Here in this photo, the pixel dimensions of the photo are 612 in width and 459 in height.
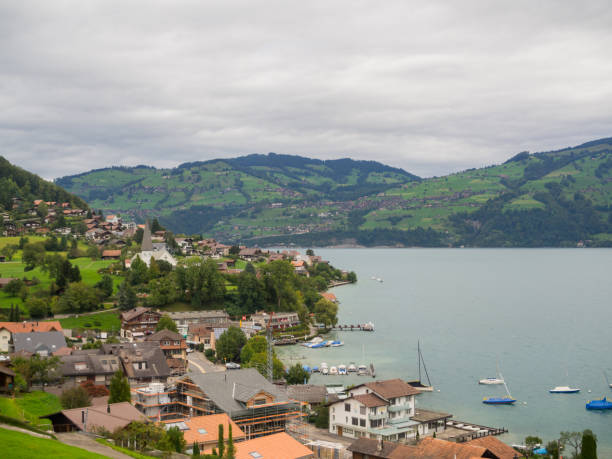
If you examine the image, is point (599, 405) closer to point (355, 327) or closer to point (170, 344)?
point (170, 344)

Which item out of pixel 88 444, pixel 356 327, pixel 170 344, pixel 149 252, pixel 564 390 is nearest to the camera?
pixel 88 444

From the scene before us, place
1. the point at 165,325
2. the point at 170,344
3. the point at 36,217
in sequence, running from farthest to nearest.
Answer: the point at 36,217 → the point at 165,325 → the point at 170,344

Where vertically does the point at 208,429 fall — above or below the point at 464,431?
above

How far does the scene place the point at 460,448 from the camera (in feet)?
94.4

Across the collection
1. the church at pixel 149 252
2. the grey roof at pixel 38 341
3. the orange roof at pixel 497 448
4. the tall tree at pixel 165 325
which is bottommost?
the orange roof at pixel 497 448

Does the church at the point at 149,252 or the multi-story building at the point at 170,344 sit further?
the church at the point at 149,252

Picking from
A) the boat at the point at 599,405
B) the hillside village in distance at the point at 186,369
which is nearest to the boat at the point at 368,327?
the hillside village in distance at the point at 186,369

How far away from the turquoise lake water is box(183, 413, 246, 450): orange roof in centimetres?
1880

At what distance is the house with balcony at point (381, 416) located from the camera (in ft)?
120

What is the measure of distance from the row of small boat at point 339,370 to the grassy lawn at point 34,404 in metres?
28.4

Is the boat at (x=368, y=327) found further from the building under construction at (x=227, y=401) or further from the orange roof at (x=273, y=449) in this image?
the orange roof at (x=273, y=449)

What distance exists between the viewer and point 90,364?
40.6 meters

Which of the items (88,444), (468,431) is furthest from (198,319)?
(88,444)

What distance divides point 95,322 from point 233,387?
3034 centimetres
